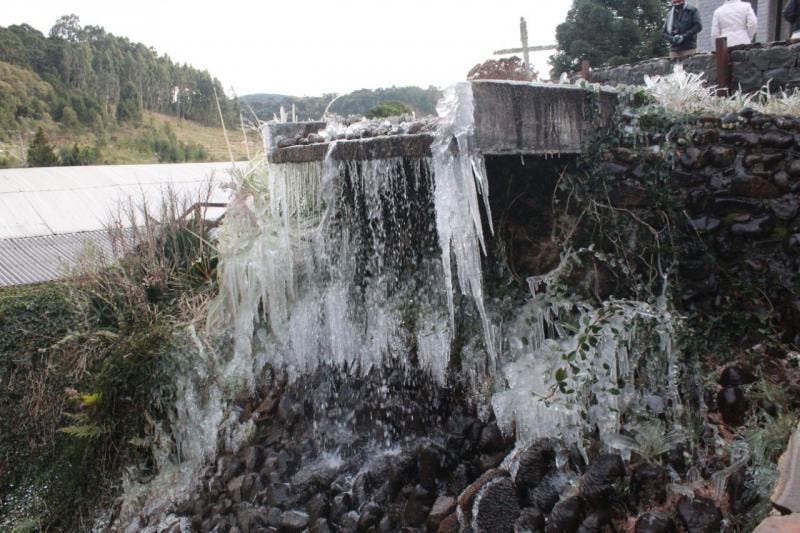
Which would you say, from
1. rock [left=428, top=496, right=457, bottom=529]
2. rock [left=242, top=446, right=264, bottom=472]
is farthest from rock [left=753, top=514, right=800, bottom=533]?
rock [left=242, top=446, right=264, bottom=472]

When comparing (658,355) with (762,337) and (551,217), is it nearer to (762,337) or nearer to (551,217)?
(762,337)

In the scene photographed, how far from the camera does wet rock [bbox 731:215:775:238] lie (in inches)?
161

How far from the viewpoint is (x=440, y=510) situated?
4133 mm

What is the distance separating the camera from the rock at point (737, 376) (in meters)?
3.80

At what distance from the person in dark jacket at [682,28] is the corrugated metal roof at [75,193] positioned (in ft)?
21.5

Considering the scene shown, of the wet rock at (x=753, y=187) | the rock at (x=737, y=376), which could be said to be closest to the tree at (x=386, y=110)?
the wet rock at (x=753, y=187)

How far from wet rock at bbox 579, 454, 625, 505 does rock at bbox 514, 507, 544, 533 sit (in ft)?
0.97

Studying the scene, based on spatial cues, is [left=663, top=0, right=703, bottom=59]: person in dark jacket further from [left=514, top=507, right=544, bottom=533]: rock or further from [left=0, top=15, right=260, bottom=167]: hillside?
[left=0, top=15, right=260, bottom=167]: hillside

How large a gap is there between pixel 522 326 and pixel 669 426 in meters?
1.21

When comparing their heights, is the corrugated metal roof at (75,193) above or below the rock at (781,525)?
above

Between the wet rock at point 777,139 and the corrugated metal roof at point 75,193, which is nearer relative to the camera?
the wet rock at point 777,139

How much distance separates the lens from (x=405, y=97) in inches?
749

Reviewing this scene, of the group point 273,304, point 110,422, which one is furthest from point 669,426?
point 110,422

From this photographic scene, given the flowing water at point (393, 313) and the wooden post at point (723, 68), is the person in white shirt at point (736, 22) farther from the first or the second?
the flowing water at point (393, 313)
